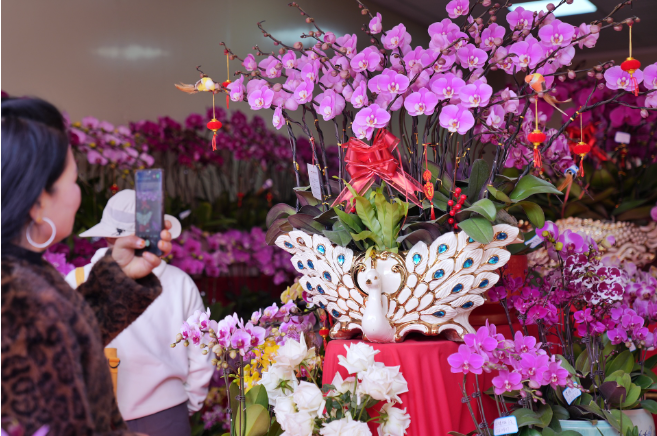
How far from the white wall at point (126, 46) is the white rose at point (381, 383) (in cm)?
151

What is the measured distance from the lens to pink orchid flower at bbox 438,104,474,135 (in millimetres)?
1295

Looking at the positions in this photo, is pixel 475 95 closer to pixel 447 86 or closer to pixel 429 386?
pixel 447 86

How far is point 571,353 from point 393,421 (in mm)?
485

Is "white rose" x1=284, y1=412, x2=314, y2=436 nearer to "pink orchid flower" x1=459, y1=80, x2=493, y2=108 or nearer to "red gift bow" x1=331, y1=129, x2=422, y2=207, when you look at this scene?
"red gift bow" x1=331, y1=129, x2=422, y2=207

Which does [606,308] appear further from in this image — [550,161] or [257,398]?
[257,398]

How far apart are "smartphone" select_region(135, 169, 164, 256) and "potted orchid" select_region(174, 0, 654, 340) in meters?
0.36

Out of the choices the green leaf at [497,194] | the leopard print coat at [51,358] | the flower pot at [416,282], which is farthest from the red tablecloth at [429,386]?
the leopard print coat at [51,358]

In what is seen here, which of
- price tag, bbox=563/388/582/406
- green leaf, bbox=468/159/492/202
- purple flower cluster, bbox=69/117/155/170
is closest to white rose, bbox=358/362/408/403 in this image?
price tag, bbox=563/388/582/406

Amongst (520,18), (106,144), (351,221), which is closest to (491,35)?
(520,18)

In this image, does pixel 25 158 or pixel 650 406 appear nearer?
pixel 25 158

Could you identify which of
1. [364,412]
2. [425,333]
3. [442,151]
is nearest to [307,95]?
[442,151]

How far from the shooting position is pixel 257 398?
1.36 meters

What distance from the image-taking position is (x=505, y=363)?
1223 mm

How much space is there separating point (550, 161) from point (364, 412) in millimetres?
845
